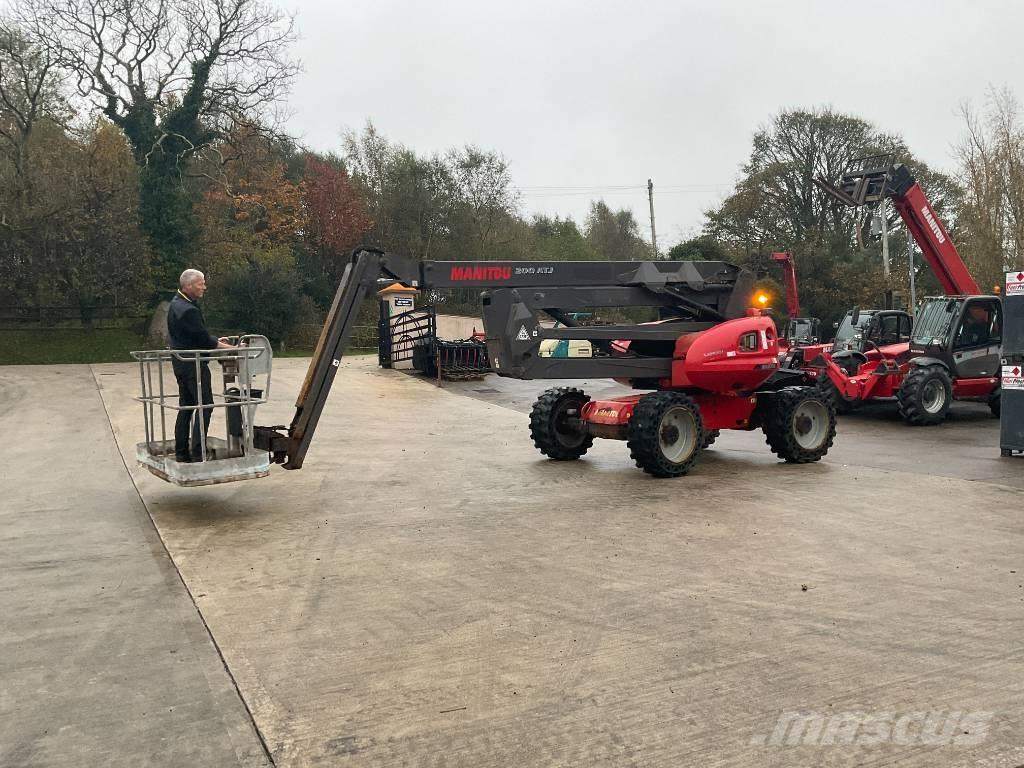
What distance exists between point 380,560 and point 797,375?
22.2ft

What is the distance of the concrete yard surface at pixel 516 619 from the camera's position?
3.70m

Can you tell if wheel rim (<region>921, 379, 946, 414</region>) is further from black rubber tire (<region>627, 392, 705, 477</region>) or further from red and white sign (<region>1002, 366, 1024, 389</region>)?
black rubber tire (<region>627, 392, 705, 477</region>)

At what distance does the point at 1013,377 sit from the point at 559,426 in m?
5.39

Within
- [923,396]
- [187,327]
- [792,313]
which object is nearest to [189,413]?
[187,327]

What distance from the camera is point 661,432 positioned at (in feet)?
31.8

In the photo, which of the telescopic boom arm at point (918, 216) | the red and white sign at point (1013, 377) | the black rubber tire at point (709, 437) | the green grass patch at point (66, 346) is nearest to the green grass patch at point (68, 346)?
the green grass patch at point (66, 346)

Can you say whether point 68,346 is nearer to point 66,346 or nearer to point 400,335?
point 66,346

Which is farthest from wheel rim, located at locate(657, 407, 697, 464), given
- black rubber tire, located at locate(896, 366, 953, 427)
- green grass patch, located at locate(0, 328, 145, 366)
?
green grass patch, located at locate(0, 328, 145, 366)

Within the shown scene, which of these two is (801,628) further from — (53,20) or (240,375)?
(53,20)

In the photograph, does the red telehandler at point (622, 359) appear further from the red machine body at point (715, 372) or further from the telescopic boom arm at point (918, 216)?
the telescopic boom arm at point (918, 216)

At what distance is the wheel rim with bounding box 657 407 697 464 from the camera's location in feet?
32.1

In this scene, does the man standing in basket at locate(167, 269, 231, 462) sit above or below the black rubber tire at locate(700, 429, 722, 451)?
above

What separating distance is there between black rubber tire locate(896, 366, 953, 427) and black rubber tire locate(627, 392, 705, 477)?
19.6ft

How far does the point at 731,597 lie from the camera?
17.9 feet
